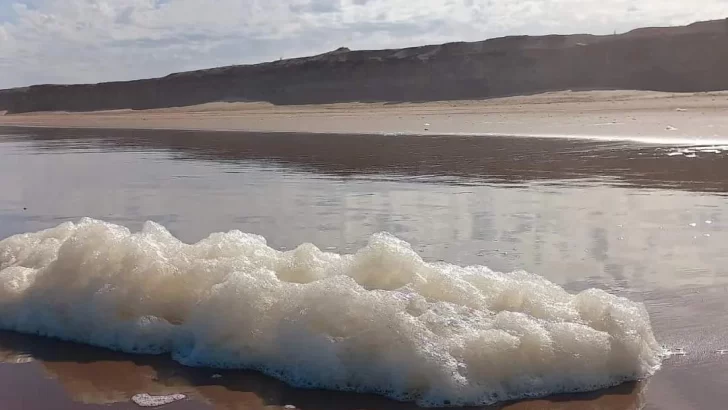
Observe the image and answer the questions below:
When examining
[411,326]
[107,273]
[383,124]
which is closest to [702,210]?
[411,326]

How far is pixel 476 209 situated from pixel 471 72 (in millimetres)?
40752

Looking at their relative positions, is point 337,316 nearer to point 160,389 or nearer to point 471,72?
point 160,389

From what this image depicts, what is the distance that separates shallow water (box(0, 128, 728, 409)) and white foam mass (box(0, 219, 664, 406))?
0.26 meters

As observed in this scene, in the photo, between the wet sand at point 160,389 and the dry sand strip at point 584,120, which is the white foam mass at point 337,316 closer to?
the wet sand at point 160,389

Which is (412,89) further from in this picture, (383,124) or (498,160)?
(498,160)

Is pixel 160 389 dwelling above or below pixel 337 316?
below

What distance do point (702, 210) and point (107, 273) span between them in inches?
248

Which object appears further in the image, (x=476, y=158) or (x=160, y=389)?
(x=476, y=158)

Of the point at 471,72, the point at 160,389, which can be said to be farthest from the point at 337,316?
the point at 471,72

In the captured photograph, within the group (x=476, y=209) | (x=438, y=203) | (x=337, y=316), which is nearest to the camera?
(x=337, y=316)

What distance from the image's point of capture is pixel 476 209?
8820 mm

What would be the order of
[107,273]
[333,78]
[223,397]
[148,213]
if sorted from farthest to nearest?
[333,78] < [148,213] < [107,273] < [223,397]

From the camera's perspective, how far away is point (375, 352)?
4121mm

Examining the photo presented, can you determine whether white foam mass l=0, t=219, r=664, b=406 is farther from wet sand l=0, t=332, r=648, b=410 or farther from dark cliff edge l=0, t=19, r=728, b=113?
dark cliff edge l=0, t=19, r=728, b=113
